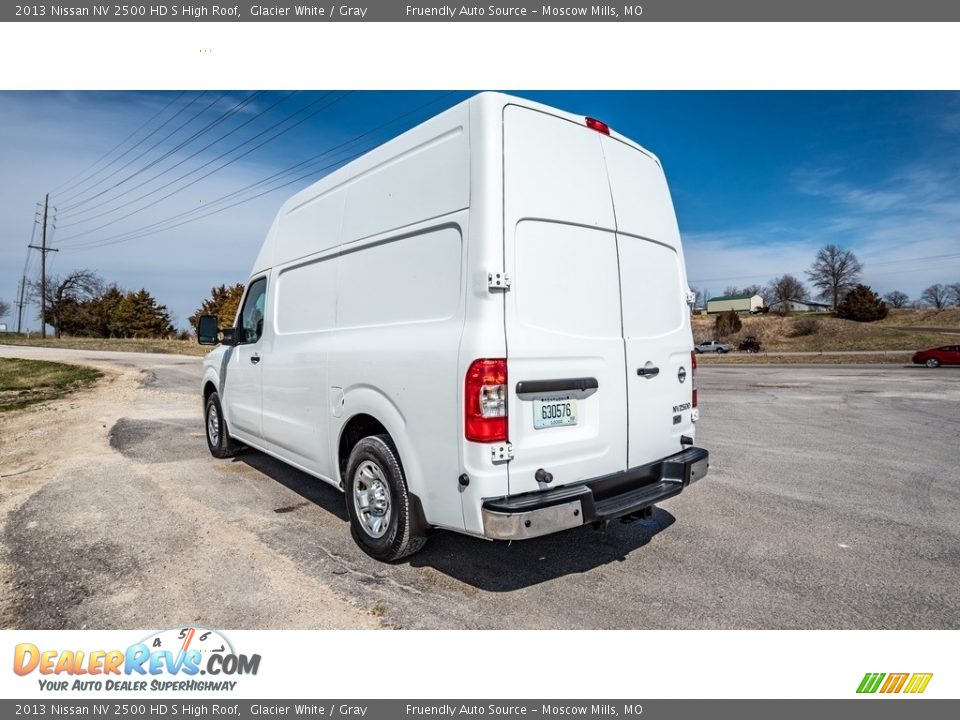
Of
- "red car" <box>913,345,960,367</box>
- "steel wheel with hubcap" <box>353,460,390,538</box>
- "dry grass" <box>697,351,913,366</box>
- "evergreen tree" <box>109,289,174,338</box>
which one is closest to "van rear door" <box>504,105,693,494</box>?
"steel wheel with hubcap" <box>353,460,390,538</box>

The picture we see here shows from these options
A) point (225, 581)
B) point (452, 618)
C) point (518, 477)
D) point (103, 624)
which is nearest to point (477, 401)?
point (518, 477)

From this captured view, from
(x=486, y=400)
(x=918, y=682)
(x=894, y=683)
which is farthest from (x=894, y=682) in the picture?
(x=486, y=400)

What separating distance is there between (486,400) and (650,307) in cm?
170

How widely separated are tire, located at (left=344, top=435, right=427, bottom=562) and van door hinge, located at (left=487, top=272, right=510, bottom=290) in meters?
1.29

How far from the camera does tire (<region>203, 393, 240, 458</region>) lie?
6375 millimetres

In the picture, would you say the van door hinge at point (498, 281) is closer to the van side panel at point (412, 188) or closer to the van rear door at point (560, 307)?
the van rear door at point (560, 307)

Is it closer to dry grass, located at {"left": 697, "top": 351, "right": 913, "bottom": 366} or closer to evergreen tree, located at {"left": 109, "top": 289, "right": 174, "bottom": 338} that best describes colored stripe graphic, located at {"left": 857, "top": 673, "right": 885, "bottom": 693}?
dry grass, located at {"left": 697, "top": 351, "right": 913, "bottom": 366}

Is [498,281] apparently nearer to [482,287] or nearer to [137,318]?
[482,287]

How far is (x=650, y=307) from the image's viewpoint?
3.88 m

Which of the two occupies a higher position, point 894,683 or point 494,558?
point 494,558

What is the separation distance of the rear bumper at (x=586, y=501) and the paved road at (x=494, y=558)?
1.63 ft

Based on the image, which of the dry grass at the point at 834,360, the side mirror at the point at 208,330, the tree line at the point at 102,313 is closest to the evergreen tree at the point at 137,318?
the tree line at the point at 102,313

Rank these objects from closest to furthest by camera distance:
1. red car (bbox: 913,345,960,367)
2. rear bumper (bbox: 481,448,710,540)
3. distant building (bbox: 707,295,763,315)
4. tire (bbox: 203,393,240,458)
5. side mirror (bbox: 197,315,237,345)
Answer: rear bumper (bbox: 481,448,710,540)
side mirror (bbox: 197,315,237,345)
tire (bbox: 203,393,240,458)
red car (bbox: 913,345,960,367)
distant building (bbox: 707,295,763,315)

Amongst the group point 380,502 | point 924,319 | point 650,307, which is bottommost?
point 380,502
